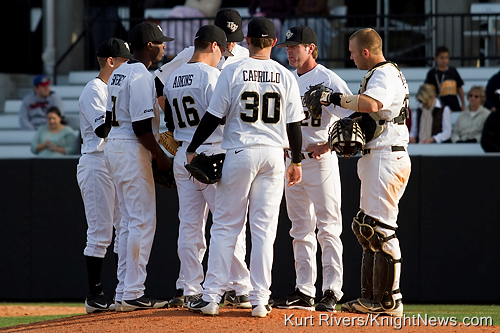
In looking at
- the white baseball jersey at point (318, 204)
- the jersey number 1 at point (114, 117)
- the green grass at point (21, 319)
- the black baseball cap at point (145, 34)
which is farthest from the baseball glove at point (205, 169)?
the green grass at point (21, 319)

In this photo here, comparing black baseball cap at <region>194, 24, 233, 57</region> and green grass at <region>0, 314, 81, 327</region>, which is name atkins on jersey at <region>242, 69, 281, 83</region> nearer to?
black baseball cap at <region>194, 24, 233, 57</region>

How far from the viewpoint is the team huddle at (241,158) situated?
5266mm

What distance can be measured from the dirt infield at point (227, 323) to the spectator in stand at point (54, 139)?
208 inches

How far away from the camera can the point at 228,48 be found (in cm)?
627

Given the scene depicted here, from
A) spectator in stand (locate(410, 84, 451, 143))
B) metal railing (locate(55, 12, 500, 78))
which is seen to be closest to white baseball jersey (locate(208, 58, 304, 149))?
spectator in stand (locate(410, 84, 451, 143))

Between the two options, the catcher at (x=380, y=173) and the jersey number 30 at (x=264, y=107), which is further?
the catcher at (x=380, y=173)

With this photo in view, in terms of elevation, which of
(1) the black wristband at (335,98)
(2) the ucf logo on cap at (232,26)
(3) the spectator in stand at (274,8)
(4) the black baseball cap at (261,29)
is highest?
(3) the spectator in stand at (274,8)

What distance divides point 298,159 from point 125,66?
5.69ft

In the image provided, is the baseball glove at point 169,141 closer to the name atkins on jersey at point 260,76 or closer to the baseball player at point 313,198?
the baseball player at point 313,198

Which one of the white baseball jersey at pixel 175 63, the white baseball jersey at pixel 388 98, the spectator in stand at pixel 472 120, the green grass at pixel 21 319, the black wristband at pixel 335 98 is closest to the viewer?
the white baseball jersey at pixel 388 98

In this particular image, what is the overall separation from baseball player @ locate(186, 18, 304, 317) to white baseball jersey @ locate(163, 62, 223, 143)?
1.31ft

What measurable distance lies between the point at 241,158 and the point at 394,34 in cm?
952

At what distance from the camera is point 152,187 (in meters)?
5.95

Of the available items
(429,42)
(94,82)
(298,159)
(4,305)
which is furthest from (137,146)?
(429,42)
